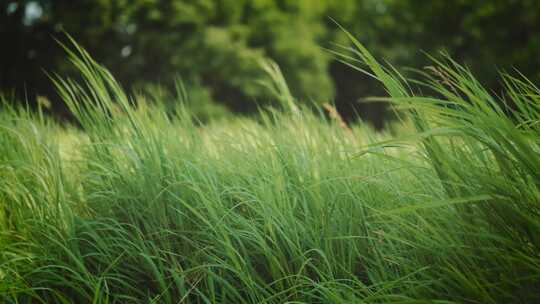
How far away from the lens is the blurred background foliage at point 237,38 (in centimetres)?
1162

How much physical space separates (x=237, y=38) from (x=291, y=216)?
1382cm

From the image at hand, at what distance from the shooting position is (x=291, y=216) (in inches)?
52.9

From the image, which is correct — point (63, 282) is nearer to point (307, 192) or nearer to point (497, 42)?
point (307, 192)

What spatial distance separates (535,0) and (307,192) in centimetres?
1617

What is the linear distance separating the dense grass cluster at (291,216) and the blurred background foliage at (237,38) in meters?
8.67

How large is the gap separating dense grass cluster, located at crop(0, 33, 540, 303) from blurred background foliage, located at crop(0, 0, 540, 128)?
28.5 feet

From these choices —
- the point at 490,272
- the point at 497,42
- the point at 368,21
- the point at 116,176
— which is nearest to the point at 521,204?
the point at 490,272

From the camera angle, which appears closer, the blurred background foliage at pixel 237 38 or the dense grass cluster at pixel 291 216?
the dense grass cluster at pixel 291 216

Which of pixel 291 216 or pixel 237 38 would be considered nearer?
pixel 291 216

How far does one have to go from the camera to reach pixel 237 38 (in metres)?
14.5

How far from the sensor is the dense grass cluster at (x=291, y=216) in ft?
3.51

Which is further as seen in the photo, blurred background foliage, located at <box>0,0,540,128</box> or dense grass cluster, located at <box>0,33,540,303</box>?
blurred background foliage, located at <box>0,0,540,128</box>

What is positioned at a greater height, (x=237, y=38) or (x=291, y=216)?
(x=291, y=216)

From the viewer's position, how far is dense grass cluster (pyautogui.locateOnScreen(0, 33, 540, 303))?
1.07 m
